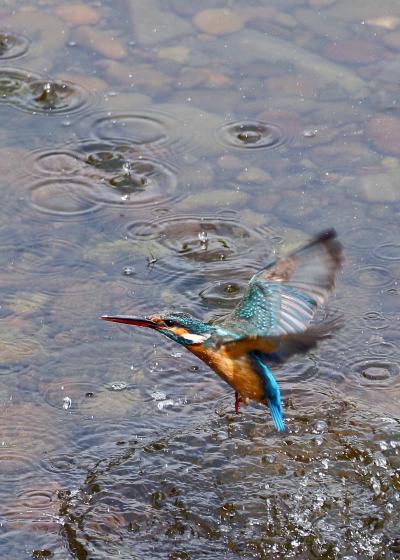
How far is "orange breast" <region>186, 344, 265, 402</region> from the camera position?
4.43 metres

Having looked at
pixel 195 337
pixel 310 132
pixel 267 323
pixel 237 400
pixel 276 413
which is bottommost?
pixel 310 132

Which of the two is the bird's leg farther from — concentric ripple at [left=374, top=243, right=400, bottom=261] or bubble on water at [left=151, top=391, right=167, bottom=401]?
concentric ripple at [left=374, top=243, right=400, bottom=261]

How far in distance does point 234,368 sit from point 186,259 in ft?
5.35

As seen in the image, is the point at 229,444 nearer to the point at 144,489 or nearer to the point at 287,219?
the point at 144,489

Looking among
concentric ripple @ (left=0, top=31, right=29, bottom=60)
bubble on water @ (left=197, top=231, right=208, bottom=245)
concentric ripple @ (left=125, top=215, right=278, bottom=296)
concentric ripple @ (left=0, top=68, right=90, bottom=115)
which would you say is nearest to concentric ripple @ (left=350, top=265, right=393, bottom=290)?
concentric ripple @ (left=125, top=215, right=278, bottom=296)

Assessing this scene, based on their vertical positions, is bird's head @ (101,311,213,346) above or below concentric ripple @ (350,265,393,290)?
above

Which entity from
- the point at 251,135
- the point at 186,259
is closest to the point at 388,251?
the point at 186,259

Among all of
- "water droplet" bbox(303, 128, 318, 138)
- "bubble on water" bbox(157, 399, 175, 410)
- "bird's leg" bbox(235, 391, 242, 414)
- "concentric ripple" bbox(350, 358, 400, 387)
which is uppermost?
"bird's leg" bbox(235, 391, 242, 414)

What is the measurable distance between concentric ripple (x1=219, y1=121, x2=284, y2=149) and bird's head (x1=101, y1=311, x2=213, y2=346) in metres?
2.55

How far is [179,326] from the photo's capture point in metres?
4.52

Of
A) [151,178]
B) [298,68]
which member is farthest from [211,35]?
[151,178]

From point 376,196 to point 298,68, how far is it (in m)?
1.61

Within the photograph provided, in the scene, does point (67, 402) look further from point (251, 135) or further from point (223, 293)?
point (251, 135)

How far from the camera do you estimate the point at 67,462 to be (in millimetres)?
4766
